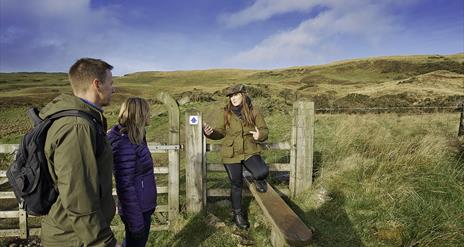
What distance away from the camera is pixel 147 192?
11.2 ft

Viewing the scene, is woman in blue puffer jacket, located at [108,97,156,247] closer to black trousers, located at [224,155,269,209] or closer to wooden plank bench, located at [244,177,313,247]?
wooden plank bench, located at [244,177,313,247]

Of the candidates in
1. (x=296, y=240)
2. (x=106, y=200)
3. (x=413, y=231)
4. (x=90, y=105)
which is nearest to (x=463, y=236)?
(x=413, y=231)

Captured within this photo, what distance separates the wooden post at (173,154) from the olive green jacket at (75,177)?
300cm

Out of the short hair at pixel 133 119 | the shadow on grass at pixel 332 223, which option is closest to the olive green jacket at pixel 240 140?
the shadow on grass at pixel 332 223

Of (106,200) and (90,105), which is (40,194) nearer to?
(106,200)

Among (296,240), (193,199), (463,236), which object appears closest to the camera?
(296,240)

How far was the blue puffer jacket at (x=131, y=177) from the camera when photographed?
10.5 ft

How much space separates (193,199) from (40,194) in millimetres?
3575

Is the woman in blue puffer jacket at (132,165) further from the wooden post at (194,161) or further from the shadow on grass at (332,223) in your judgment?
the shadow on grass at (332,223)

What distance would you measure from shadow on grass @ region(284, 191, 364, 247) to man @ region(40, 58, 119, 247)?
3333 mm

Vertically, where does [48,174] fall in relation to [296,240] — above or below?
above

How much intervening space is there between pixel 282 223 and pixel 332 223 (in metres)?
1.85

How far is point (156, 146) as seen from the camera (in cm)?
524

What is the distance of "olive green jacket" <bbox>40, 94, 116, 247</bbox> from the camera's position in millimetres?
2051
